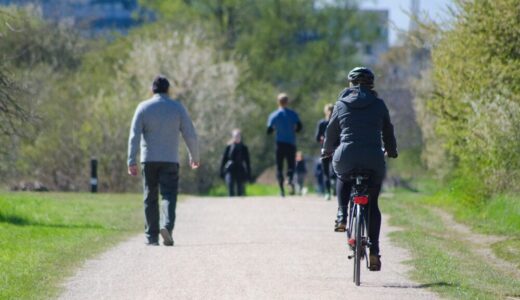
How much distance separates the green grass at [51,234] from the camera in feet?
40.5

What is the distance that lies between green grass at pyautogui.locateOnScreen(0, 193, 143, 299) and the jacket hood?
2.94 metres

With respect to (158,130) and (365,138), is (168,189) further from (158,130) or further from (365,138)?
(365,138)

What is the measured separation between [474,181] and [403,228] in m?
4.05

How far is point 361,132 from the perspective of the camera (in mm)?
12156

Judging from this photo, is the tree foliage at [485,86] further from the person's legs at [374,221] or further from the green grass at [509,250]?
the person's legs at [374,221]

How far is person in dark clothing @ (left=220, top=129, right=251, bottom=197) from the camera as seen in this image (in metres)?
32.3

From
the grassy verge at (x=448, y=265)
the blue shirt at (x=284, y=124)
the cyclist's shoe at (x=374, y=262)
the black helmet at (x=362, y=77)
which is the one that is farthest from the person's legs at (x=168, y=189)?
the blue shirt at (x=284, y=124)

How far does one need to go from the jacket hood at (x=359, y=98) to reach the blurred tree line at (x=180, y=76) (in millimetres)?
7855

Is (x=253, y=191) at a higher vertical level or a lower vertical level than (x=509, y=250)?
higher

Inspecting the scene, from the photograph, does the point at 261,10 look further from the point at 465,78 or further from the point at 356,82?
the point at 356,82

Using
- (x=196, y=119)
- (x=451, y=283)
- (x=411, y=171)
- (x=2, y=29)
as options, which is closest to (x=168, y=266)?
(x=451, y=283)

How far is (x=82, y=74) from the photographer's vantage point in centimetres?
5725

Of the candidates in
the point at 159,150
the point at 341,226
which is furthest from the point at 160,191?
the point at 341,226

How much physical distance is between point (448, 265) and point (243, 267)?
199 cm
